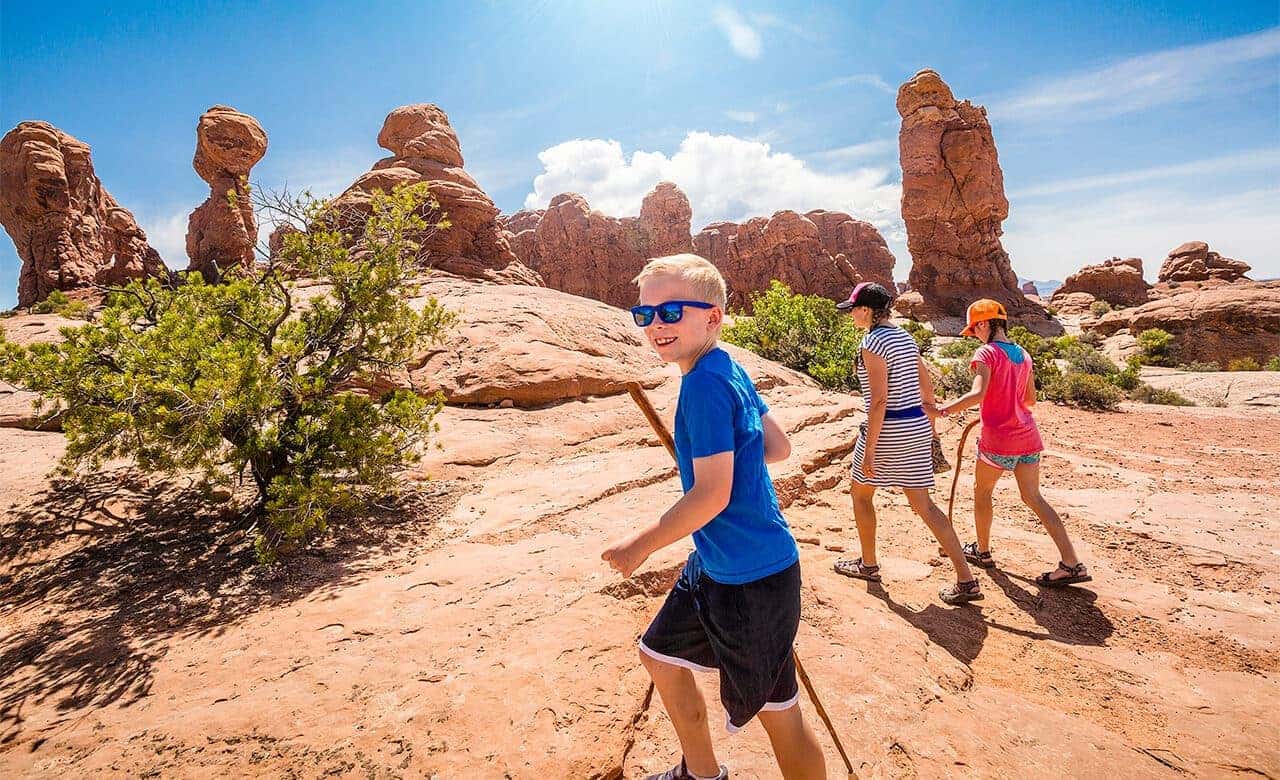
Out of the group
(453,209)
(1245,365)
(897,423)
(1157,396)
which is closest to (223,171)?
(453,209)

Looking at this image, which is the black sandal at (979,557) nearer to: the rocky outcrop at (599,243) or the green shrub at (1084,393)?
the green shrub at (1084,393)

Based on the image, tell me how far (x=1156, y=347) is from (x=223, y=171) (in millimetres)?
44545

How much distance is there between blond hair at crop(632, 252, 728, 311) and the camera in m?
1.78

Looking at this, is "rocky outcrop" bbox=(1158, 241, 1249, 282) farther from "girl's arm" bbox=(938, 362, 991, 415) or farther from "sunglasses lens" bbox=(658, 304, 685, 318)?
"sunglasses lens" bbox=(658, 304, 685, 318)

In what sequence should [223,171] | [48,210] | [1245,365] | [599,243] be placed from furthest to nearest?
[599,243] → [223,171] → [48,210] → [1245,365]

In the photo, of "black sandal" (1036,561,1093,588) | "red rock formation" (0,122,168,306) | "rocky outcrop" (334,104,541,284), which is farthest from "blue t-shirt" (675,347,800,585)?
"red rock formation" (0,122,168,306)

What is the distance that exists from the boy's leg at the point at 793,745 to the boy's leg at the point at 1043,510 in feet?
9.89

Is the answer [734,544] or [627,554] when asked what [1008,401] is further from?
[627,554]

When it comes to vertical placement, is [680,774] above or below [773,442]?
below

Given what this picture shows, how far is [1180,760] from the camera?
90.2 inches

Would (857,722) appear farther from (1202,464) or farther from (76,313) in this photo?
(1202,464)

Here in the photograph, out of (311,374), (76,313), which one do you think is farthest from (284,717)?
(76,313)

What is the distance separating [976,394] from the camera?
12.6 feet

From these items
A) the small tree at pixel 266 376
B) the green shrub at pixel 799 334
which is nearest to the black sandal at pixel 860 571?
the small tree at pixel 266 376
